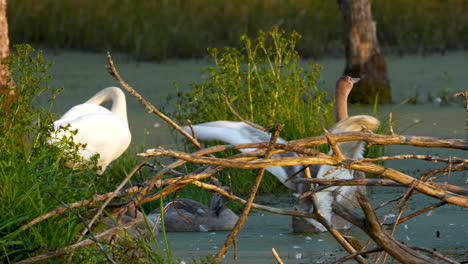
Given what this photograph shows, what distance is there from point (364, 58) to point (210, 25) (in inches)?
222

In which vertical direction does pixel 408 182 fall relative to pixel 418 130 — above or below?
above

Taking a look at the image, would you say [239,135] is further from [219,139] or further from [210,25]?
[210,25]

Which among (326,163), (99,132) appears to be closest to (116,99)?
(99,132)

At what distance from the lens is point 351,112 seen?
9.27 metres

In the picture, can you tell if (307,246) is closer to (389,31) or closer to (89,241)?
(89,241)

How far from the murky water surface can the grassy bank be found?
37cm

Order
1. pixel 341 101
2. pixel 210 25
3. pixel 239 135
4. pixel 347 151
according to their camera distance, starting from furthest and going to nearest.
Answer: pixel 210 25, pixel 341 101, pixel 239 135, pixel 347 151

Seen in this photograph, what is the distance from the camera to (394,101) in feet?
35.2

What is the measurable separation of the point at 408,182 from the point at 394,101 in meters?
7.86

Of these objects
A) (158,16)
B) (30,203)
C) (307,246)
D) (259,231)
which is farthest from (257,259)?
(158,16)

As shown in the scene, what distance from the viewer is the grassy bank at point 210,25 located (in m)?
14.8

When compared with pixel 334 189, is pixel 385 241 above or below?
above

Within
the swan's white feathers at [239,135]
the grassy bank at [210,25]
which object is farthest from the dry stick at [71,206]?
the grassy bank at [210,25]

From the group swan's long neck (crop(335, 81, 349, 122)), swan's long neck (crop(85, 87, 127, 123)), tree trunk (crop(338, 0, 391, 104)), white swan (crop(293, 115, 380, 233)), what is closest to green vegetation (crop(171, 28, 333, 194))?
swan's long neck (crop(335, 81, 349, 122))
